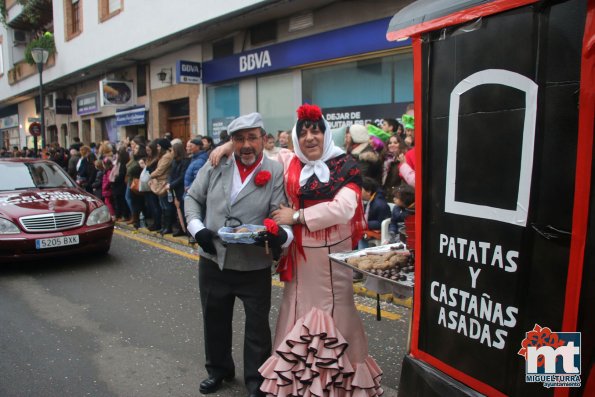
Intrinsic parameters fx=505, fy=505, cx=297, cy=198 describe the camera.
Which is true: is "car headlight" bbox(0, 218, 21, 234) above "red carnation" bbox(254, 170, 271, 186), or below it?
below

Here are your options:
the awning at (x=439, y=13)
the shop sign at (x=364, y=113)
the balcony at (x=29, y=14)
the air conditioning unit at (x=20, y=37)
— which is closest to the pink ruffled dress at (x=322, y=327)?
the awning at (x=439, y=13)

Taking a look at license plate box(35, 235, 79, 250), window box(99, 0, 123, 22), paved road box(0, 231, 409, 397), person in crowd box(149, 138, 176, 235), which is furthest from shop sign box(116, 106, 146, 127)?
license plate box(35, 235, 79, 250)

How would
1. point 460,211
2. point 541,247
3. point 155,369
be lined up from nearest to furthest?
point 541,247
point 460,211
point 155,369

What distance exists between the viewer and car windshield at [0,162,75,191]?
7.23 metres

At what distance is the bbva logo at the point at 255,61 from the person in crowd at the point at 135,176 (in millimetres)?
3354

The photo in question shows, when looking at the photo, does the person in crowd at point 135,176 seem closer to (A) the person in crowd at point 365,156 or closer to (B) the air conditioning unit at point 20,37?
(A) the person in crowd at point 365,156

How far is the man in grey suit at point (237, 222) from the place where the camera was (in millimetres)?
3123

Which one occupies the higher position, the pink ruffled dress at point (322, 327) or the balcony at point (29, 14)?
the balcony at point (29, 14)

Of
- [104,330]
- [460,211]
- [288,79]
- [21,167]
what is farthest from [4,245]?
[288,79]

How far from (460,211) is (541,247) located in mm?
338

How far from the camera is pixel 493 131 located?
5.75 ft

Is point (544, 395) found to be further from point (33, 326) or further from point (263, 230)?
point (33, 326)

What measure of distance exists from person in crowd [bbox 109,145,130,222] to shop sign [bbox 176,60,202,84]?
322 centimetres

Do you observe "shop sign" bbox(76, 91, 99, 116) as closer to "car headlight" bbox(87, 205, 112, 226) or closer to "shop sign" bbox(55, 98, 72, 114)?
"shop sign" bbox(55, 98, 72, 114)
